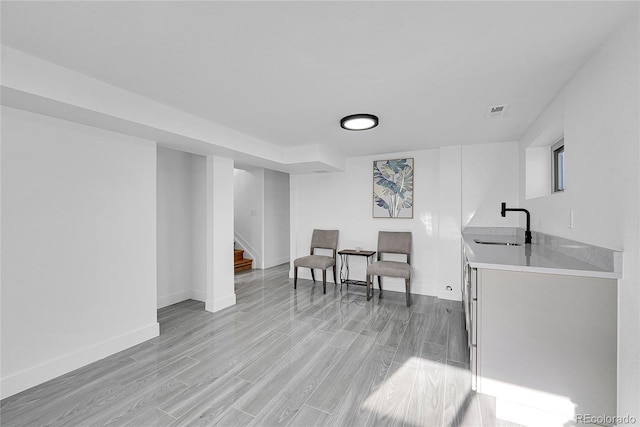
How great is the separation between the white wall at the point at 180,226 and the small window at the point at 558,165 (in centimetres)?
413

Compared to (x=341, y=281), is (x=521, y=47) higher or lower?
higher

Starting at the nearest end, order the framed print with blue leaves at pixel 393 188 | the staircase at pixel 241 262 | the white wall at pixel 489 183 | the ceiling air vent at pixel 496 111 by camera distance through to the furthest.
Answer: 1. the ceiling air vent at pixel 496 111
2. the white wall at pixel 489 183
3. the framed print with blue leaves at pixel 393 188
4. the staircase at pixel 241 262

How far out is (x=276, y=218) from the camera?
644 cm

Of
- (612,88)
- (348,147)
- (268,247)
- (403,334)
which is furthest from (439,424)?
(268,247)

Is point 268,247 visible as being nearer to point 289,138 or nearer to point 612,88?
point 289,138

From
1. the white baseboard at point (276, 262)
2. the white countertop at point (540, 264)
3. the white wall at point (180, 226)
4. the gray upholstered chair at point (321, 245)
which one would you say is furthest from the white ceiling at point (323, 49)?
the white baseboard at point (276, 262)

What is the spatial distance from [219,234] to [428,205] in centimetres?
307

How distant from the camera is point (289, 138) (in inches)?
136

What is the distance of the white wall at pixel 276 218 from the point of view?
6164 mm

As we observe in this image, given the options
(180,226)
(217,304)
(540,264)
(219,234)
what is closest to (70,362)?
(217,304)

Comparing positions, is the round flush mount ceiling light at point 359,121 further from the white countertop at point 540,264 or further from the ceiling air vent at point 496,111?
the white countertop at point 540,264

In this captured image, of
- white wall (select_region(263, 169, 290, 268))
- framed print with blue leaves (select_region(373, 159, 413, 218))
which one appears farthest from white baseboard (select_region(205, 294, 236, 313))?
framed print with blue leaves (select_region(373, 159, 413, 218))

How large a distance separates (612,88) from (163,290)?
4.59m

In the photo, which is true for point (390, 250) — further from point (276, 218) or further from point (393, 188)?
point (276, 218)
